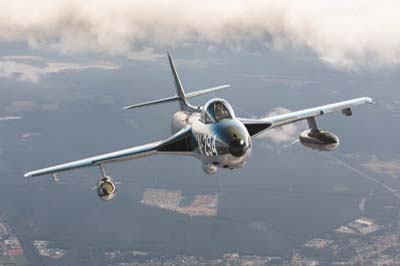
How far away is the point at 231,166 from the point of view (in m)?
39.8

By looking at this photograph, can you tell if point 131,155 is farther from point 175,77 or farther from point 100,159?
point 175,77

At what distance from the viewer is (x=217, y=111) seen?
4178 cm

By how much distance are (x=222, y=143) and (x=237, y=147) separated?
4.96 ft

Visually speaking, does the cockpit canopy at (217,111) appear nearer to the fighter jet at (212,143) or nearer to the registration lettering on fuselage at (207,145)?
the fighter jet at (212,143)

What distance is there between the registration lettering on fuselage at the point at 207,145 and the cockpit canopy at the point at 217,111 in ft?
4.76

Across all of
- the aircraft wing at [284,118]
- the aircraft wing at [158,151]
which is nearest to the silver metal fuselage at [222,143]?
the aircraft wing at [158,151]

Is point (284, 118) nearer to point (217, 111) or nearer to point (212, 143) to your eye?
point (217, 111)

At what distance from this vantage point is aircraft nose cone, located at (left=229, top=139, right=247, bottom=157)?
37.8 metres

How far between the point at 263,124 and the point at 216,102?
654 cm

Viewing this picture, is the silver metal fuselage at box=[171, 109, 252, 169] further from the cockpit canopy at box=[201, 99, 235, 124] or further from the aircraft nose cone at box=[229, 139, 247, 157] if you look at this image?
the cockpit canopy at box=[201, 99, 235, 124]

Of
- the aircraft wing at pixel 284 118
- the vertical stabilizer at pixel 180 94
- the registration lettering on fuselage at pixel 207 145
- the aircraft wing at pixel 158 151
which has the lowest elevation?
the registration lettering on fuselage at pixel 207 145

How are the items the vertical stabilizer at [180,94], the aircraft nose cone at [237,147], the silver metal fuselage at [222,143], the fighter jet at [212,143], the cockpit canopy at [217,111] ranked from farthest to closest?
the vertical stabilizer at [180,94] < the cockpit canopy at [217,111] < the fighter jet at [212,143] < the silver metal fuselage at [222,143] < the aircraft nose cone at [237,147]

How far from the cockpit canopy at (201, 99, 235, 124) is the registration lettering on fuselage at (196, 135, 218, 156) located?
1.45 metres

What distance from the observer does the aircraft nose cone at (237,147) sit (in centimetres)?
3784
